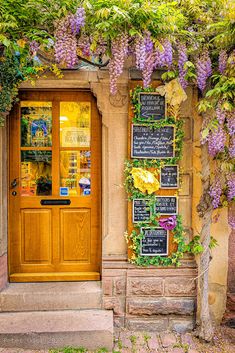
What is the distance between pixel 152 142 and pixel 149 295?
1680 mm

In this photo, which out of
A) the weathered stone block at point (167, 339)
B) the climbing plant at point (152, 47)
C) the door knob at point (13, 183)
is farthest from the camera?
the door knob at point (13, 183)

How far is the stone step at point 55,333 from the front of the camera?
3602mm

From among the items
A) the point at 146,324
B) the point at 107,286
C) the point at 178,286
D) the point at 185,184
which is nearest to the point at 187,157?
the point at 185,184

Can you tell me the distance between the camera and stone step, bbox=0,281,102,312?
399 centimetres

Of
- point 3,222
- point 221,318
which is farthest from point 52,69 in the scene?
point 221,318

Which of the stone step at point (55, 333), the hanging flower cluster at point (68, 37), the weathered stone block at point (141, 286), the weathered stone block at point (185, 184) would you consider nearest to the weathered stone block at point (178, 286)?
the weathered stone block at point (141, 286)

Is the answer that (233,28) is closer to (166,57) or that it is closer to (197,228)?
(166,57)

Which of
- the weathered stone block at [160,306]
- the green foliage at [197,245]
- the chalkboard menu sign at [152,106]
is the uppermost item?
the chalkboard menu sign at [152,106]

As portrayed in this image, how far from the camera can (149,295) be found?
4.03m

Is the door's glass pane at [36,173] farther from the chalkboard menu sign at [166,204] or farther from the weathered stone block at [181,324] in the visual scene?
the weathered stone block at [181,324]

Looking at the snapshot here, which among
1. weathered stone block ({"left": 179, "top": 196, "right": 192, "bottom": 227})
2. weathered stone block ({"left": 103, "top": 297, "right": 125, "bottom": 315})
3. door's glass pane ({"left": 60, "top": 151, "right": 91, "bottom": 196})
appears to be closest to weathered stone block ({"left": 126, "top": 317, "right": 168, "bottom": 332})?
weathered stone block ({"left": 103, "top": 297, "right": 125, "bottom": 315})

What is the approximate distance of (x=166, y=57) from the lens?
3439 millimetres

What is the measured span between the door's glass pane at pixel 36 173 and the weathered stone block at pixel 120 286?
1285 millimetres

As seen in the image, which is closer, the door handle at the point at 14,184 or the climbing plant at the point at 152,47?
the climbing plant at the point at 152,47
